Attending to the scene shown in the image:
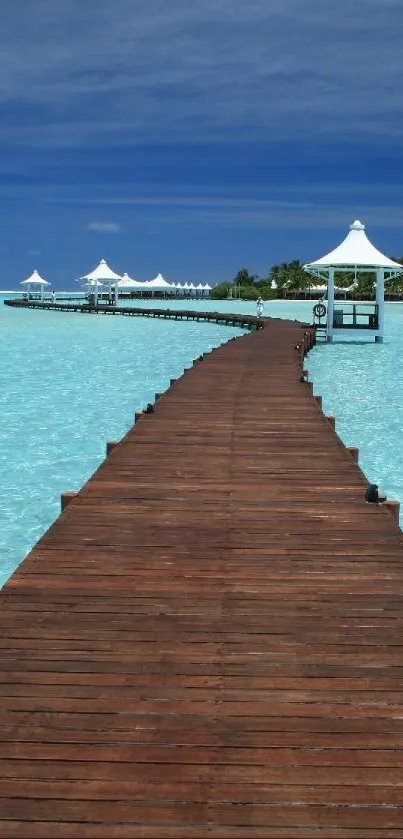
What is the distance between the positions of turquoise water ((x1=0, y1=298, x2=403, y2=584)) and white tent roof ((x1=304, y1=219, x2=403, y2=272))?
350 cm

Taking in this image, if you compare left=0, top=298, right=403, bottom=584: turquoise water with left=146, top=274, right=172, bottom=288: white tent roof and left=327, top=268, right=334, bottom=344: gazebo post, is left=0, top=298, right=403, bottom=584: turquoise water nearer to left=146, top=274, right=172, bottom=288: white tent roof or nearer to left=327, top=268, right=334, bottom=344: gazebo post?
left=327, top=268, right=334, bottom=344: gazebo post

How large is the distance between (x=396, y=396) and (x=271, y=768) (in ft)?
66.3

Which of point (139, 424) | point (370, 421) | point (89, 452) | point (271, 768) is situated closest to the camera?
point (271, 768)

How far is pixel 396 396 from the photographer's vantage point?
23.1 meters

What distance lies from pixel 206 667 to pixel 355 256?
101 ft

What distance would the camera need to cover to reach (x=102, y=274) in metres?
78.0

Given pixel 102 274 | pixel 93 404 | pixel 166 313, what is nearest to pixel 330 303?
pixel 93 404

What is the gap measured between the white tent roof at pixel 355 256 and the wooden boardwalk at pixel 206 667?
2550 cm

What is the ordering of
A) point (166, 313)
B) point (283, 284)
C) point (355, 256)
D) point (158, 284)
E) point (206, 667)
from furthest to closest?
point (283, 284)
point (158, 284)
point (166, 313)
point (355, 256)
point (206, 667)

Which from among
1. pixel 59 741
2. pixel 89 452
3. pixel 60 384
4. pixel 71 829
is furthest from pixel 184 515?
pixel 60 384

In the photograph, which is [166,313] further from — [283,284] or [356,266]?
[283,284]

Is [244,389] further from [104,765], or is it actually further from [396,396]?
[104,765]

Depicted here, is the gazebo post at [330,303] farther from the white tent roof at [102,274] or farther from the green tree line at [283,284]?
the green tree line at [283,284]

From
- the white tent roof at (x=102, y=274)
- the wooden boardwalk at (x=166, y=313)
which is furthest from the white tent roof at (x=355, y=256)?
the white tent roof at (x=102, y=274)
